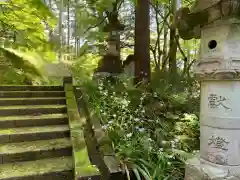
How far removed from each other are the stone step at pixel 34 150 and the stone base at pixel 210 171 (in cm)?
174

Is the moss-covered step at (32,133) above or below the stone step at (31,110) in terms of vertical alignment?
below

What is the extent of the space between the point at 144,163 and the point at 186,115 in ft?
7.17

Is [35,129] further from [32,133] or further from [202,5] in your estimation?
[202,5]

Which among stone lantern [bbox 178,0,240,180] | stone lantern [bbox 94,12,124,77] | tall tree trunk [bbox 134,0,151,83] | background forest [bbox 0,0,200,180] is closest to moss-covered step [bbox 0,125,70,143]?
background forest [bbox 0,0,200,180]

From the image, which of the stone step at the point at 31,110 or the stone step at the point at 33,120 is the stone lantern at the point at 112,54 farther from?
the stone step at the point at 33,120

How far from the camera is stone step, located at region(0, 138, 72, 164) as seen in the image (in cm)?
305

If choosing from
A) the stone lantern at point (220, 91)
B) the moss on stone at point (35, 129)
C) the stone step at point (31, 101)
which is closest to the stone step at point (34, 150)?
the moss on stone at point (35, 129)

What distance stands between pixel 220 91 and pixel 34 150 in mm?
2575

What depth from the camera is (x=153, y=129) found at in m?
4.29

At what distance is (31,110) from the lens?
4176mm

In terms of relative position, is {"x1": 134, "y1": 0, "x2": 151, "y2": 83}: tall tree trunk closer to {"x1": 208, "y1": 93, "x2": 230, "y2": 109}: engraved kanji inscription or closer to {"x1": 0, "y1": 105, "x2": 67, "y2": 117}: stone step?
{"x1": 0, "y1": 105, "x2": 67, "y2": 117}: stone step

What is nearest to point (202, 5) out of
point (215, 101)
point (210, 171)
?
point (215, 101)

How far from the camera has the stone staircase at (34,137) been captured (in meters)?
2.90

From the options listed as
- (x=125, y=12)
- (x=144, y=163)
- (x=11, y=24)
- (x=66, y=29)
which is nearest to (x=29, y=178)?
(x=144, y=163)
